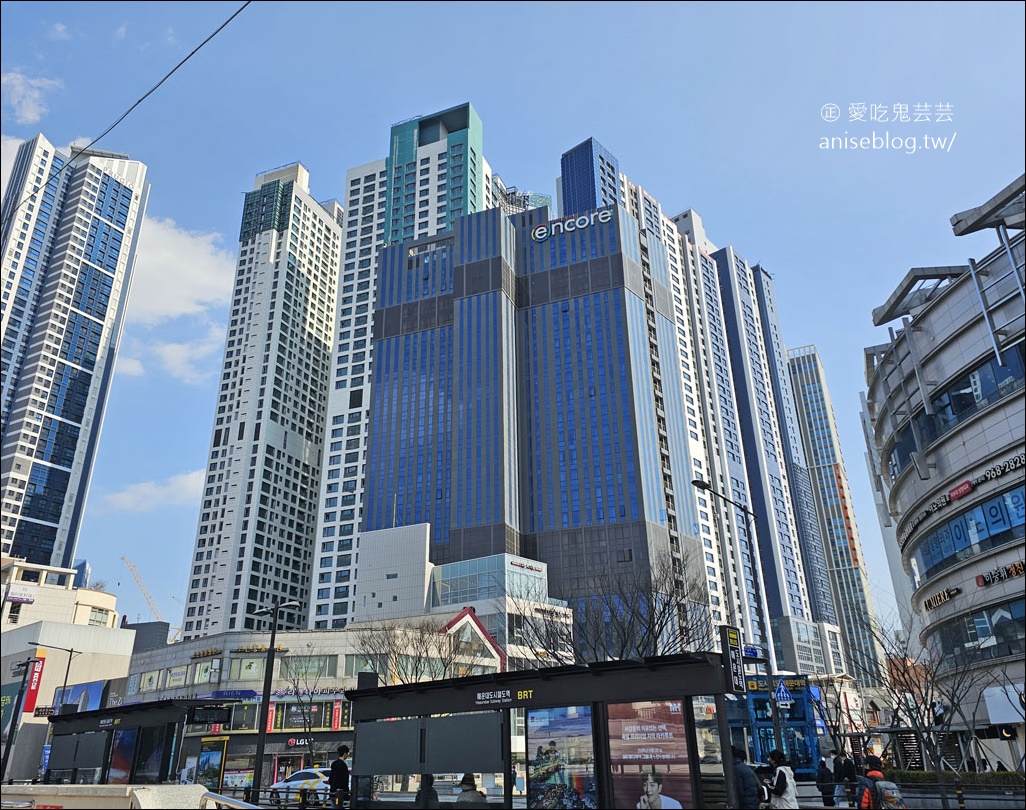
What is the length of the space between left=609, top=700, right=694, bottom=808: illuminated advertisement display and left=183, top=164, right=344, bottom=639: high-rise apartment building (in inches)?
4502

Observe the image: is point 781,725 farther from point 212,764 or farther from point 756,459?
point 756,459

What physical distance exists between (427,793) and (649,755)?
6.09m

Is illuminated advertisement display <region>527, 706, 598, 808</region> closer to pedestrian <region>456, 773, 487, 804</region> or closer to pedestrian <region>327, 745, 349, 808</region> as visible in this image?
pedestrian <region>456, 773, 487, 804</region>

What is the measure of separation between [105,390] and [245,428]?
55.7 m

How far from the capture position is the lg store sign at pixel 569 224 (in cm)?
13462

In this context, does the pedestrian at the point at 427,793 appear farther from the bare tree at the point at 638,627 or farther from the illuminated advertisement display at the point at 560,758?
the bare tree at the point at 638,627

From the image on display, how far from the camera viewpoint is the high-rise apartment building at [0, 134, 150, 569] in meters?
148

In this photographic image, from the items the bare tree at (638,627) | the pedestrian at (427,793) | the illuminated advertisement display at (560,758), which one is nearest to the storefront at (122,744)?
the pedestrian at (427,793)


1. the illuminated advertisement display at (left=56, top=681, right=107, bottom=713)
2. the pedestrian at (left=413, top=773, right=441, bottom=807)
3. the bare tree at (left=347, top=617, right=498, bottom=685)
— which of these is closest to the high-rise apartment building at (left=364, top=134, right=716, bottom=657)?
the bare tree at (left=347, top=617, right=498, bottom=685)

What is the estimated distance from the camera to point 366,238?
15750 centimetres

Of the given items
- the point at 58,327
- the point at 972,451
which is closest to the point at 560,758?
the point at 972,451

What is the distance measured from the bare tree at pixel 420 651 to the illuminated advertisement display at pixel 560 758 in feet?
108

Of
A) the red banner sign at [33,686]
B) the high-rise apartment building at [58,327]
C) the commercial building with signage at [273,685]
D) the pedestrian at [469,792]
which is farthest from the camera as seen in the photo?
the high-rise apartment building at [58,327]

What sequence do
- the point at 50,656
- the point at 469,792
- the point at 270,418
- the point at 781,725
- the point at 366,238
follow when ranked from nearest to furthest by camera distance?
the point at 469,792, the point at 781,725, the point at 50,656, the point at 270,418, the point at 366,238
